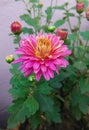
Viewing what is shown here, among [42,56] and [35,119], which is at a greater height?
[42,56]

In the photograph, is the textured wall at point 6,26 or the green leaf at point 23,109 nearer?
the green leaf at point 23,109

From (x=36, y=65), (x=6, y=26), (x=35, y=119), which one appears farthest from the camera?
(x=6, y=26)

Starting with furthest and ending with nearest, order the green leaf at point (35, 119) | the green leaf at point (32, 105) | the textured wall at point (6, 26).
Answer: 1. the textured wall at point (6, 26)
2. the green leaf at point (35, 119)
3. the green leaf at point (32, 105)

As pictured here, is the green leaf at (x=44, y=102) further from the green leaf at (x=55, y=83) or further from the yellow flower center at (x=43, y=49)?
the yellow flower center at (x=43, y=49)

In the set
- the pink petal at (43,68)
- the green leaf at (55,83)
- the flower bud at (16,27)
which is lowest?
the green leaf at (55,83)

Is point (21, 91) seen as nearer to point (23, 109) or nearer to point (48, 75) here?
point (23, 109)

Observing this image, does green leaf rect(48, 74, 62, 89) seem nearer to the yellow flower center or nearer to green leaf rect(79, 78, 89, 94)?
green leaf rect(79, 78, 89, 94)

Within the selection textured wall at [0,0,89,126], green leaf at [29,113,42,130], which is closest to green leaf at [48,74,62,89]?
green leaf at [29,113,42,130]

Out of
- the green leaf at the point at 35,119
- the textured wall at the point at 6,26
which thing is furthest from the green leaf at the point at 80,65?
Answer: the textured wall at the point at 6,26

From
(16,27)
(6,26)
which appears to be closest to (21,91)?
(16,27)

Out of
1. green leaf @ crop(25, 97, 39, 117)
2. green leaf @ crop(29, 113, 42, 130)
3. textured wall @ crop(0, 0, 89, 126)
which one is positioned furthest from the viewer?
textured wall @ crop(0, 0, 89, 126)
